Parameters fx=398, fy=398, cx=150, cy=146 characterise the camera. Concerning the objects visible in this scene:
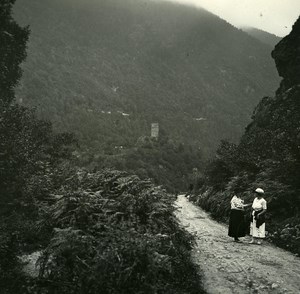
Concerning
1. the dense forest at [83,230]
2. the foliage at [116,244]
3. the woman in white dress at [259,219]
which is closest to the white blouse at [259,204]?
the woman in white dress at [259,219]

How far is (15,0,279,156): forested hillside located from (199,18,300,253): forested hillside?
70298mm

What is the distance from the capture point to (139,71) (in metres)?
121

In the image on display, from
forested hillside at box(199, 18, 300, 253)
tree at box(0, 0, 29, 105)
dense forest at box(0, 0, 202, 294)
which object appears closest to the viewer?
dense forest at box(0, 0, 202, 294)

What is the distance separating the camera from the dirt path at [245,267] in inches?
297

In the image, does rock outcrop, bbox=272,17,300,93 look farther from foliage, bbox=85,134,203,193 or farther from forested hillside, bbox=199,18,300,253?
foliage, bbox=85,134,203,193

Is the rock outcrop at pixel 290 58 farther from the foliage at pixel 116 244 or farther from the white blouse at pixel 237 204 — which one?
the foliage at pixel 116 244

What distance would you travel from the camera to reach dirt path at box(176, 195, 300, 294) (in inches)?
297

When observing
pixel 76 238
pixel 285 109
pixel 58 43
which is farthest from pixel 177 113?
pixel 76 238

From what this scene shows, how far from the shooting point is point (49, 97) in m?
95.6

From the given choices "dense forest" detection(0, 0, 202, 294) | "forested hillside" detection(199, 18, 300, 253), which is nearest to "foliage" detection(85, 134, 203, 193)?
"forested hillside" detection(199, 18, 300, 253)

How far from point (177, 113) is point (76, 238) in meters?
117

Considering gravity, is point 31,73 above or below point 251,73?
below

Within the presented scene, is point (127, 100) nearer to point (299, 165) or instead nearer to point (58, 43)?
point (58, 43)

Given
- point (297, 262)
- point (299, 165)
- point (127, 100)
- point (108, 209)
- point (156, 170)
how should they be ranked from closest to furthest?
1. point (108, 209)
2. point (297, 262)
3. point (299, 165)
4. point (156, 170)
5. point (127, 100)
